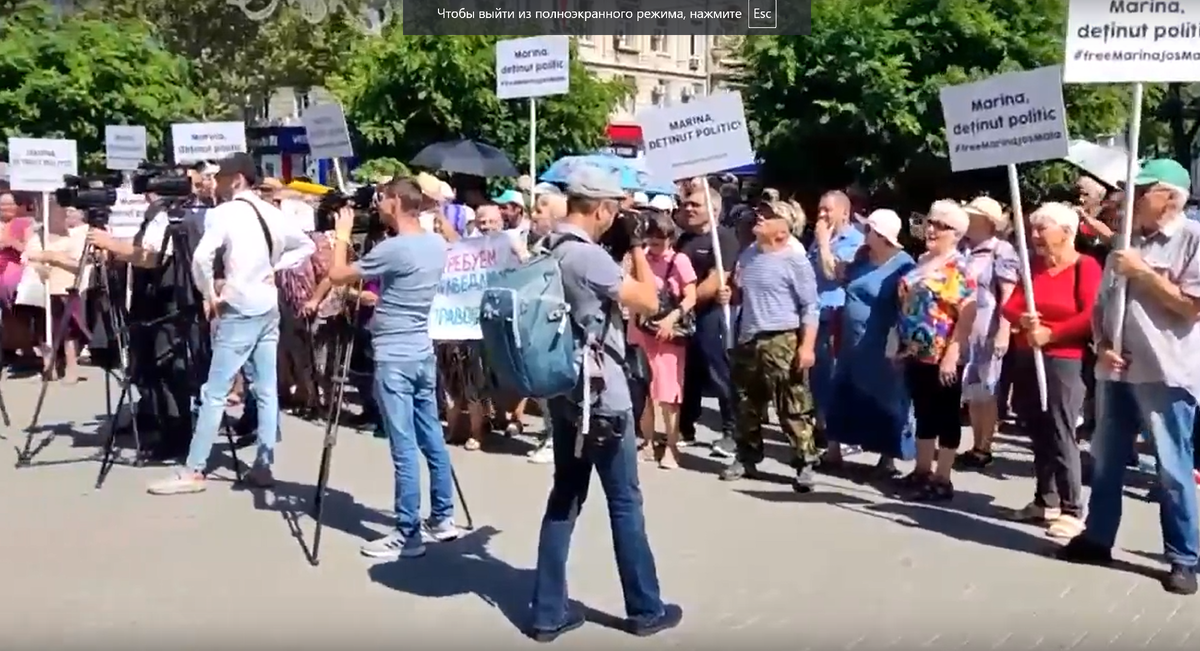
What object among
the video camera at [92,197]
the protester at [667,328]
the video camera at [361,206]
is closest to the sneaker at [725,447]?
the protester at [667,328]

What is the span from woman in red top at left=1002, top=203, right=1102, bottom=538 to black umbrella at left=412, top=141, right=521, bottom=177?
317 inches

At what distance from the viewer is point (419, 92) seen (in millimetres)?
22766

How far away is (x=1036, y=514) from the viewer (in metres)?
8.18

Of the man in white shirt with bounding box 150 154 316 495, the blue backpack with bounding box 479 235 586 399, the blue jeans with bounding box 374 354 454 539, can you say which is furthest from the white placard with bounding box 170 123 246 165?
the blue backpack with bounding box 479 235 586 399

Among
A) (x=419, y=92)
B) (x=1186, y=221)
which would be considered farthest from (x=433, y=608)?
(x=419, y=92)

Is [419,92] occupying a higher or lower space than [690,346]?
higher

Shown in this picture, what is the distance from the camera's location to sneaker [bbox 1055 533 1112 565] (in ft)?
23.8

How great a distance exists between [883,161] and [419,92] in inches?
331

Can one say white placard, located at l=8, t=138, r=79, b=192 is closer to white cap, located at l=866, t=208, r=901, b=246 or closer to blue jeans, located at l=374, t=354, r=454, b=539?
blue jeans, located at l=374, t=354, r=454, b=539

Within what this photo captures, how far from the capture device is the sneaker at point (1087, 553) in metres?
7.26

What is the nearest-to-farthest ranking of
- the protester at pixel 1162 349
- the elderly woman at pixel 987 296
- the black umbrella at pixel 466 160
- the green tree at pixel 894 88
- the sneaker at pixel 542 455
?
the protester at pixel 1162 349 < the elderly woman at pixel 987 296 < the sneaker at pixel 542 455 < the black umbrella at pixel 466 160 < the green tree at pixel 894 88

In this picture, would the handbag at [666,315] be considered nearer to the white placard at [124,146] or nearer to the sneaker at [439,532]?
the sneaker at [439,532]

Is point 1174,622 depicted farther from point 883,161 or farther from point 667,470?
point 883,161

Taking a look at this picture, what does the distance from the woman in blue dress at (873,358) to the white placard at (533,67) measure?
13.7 feet
